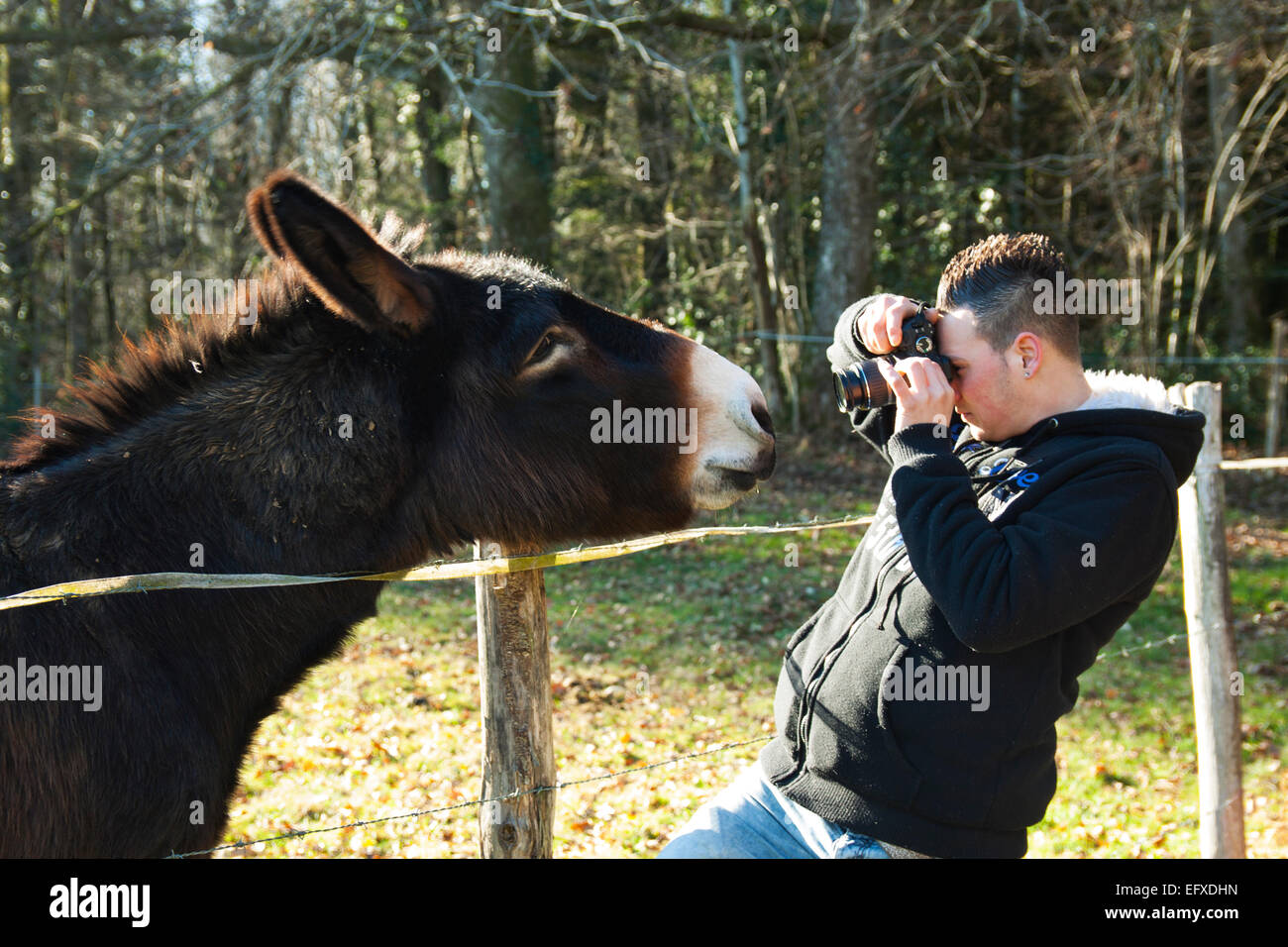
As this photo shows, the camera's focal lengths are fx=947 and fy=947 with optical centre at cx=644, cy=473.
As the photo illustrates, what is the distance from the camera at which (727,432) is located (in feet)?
9.11

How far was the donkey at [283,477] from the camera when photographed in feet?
7.18

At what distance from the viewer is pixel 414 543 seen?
8.64ft

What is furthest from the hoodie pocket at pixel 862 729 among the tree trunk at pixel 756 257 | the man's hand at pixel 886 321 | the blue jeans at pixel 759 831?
the tree trunk at pixel 756 257

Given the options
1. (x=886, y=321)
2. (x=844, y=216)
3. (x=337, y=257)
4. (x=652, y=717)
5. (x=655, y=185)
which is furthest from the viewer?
(x=655, y=185)

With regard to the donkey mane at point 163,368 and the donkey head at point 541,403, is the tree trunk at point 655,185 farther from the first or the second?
the donkey mane at point 163,368

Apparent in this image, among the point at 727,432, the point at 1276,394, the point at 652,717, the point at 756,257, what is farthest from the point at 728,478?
the point at 1276,394

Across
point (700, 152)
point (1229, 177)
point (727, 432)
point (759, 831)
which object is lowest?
point (759, 831)

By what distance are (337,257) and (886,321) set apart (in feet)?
4.81

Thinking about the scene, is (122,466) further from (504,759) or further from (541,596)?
(504,759)

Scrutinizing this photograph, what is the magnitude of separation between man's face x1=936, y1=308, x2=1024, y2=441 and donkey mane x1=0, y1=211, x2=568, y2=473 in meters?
1.21

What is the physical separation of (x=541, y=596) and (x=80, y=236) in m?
16.4

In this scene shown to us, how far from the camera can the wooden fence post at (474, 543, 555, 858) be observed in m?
3.25

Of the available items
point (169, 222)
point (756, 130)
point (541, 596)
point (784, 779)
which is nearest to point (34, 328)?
point (169, 222)

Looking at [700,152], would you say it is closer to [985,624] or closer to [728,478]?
[728,478]
